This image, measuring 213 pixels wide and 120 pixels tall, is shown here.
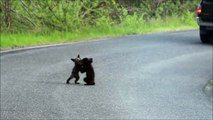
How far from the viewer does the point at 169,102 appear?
11.3m

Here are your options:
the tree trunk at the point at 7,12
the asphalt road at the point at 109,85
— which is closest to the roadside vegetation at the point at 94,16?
the tree trunk at the point at 7,12

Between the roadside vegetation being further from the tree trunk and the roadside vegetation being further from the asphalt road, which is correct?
the asphalt road

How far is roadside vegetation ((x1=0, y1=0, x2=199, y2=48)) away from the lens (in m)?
3.49

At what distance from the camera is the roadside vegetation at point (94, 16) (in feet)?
11.5

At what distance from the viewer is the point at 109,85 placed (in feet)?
41.5

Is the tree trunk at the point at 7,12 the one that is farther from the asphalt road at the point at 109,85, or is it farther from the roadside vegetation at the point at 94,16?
the asphalt road at the point at 109,85

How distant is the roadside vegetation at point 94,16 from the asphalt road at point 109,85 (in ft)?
8.08

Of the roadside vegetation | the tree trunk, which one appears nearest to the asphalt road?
the tree trunk

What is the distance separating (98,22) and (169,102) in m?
7.74

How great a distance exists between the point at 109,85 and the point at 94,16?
8.87 meters

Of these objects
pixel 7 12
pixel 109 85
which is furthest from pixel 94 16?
pixel 109 85

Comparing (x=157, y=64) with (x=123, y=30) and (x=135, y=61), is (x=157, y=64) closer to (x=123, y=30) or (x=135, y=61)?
(x=135, y=61)

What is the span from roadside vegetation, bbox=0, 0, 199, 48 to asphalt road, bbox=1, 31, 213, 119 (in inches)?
96.9

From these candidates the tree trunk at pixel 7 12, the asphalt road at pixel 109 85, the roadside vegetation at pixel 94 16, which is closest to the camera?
the roadside vegetation at pixel 94 16
